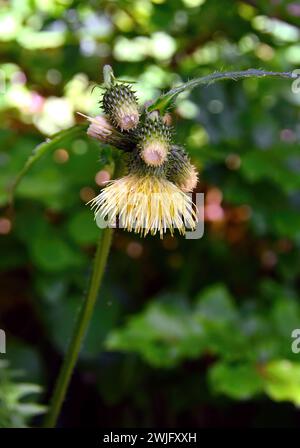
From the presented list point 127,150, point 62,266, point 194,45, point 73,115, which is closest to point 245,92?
point 194,45

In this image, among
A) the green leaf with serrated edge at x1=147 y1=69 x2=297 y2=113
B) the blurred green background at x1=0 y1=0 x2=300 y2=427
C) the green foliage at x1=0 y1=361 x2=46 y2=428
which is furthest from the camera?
the blurred green background at x1=0 y1=0 x2=300 y2=427

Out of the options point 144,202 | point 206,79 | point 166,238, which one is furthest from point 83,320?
point 166,238

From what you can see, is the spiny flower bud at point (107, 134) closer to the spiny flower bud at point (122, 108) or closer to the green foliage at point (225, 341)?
the spiny flower bud at point (122, 108)

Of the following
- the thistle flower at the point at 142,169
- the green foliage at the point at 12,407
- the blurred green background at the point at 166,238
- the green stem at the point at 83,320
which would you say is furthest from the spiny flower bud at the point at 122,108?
the blurred green background at the point at 166,238

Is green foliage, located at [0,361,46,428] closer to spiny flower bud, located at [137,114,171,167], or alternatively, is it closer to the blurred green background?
the blurred green background

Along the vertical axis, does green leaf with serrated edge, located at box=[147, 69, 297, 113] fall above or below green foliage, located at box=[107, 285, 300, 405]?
below

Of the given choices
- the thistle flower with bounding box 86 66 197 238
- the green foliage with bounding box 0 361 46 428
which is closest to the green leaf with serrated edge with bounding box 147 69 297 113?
the thistle flower with bounding box 86 66 197 238

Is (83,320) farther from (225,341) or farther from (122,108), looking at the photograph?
(225,341)

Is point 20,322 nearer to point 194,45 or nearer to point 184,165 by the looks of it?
point 194,45
